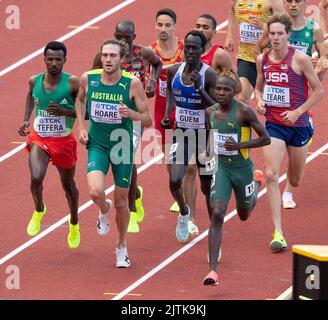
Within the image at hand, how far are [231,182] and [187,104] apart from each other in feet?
3.68

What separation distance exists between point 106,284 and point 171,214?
2066 mm

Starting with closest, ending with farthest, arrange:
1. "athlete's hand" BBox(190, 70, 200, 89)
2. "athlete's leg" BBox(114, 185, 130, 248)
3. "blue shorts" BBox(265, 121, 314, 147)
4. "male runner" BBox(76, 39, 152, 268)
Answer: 1. "male runner" BBox(76, 39, 152, 268)
2. "athlete's leg" BBox(114, 185, 130, 248)
3. "athlete's hand" BBox(190, 70, 200, 89)
4. "blue shorts" BBox(265, 121, 314, 147)

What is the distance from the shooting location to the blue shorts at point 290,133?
1443 centimetres

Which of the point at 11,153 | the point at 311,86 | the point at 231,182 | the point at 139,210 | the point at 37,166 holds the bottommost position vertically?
the point at 11,153

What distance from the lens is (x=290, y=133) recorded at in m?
14.5

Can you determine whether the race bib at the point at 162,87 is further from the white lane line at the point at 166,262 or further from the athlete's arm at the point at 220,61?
the white lane line at the point at 166,262

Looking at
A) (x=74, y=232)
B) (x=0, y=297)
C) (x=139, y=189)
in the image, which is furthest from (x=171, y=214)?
(x=0, y=297)

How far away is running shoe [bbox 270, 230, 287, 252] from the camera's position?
563 inches

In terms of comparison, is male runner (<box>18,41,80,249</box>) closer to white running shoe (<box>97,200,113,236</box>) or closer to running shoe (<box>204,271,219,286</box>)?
white running shoe (<box>97,200,113,236</box>)

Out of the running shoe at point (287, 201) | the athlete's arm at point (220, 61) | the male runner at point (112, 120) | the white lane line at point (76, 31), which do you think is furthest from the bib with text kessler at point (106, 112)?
the white lane line at point (76, 31)

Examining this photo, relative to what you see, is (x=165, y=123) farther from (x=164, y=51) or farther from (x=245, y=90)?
(x=245, y=90)

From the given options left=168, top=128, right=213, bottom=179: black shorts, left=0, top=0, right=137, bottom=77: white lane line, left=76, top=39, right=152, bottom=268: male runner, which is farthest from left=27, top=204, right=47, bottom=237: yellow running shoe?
left=0, top=0, right=137, bottom=77: white lane line

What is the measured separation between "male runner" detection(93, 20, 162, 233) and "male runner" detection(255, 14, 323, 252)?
111 cm

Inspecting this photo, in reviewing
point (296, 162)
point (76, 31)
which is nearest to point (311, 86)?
point (296, 162)
